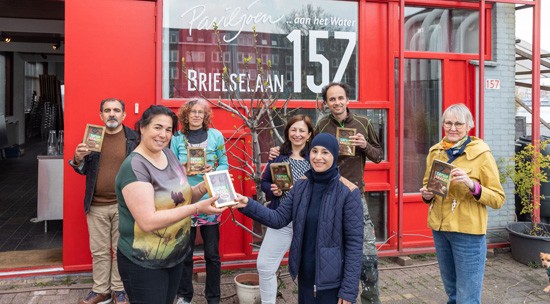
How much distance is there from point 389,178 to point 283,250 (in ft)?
7.94

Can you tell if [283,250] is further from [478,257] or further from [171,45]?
[171,45]

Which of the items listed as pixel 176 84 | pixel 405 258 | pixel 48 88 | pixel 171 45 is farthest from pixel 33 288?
pixel 48 88

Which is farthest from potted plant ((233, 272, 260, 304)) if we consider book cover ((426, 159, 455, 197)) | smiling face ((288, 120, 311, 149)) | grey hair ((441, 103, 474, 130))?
grey hair ((441, 103, 474, 130))

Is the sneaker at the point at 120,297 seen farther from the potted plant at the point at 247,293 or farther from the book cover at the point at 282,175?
the book cover at the point at 282,175

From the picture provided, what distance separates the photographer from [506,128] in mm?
6164

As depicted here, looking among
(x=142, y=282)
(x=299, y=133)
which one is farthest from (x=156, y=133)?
(x=299, y=133)

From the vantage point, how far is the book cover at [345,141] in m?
3.89

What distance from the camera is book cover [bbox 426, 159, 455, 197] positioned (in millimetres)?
3316

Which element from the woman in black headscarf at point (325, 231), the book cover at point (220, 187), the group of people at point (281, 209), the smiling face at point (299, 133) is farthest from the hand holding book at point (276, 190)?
the book cover at point (220, 187)

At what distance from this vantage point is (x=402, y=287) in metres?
4.98

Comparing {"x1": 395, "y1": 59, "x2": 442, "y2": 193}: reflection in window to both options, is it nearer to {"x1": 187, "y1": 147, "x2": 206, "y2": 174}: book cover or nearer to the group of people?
the group of people

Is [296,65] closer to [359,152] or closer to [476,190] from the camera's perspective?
[359,152]

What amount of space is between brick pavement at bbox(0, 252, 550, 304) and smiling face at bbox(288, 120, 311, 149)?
1650mm

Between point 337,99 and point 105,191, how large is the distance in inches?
89.9
